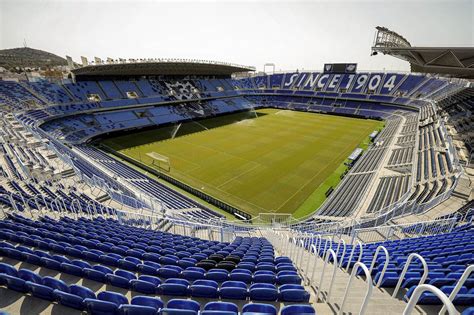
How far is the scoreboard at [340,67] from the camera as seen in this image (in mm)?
69562

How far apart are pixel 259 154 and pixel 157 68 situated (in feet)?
114

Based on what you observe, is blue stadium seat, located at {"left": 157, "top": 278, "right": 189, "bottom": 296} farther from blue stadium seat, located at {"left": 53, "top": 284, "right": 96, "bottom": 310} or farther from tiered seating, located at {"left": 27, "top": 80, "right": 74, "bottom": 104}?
tiered seating, located at {"left": 27, "top": 80, "right": 74, "bottom": 104}

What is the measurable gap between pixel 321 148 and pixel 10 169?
3707cm

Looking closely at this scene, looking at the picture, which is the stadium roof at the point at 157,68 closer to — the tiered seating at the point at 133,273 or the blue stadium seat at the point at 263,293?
the tiered seating at the point at 133,273

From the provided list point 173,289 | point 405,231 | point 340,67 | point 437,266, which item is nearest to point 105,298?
point 173,289

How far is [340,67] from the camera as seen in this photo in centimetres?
7162

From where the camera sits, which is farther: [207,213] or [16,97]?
[16,97]

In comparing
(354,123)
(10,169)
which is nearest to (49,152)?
(10,169)

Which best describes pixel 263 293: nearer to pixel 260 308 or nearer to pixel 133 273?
pixel 260 308

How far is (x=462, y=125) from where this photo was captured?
2986 cm

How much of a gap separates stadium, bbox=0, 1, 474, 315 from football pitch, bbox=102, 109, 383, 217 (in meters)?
0.25

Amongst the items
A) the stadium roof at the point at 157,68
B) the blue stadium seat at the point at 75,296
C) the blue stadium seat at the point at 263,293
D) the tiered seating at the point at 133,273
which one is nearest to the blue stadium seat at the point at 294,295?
the tiered seating at the point at 133,273

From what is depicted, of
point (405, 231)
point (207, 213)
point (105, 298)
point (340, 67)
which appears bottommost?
point (207, 213)

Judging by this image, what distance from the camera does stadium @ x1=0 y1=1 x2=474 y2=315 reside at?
4.99 metres
